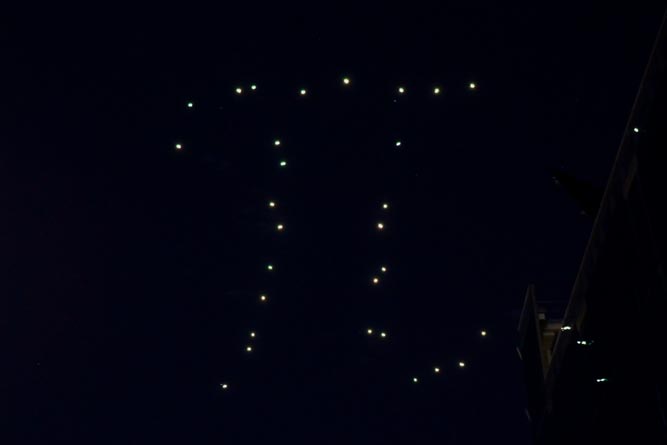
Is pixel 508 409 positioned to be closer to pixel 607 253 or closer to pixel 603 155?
pixel 603 155

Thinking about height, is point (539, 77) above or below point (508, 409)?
above

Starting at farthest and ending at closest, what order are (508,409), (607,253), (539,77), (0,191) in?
1. (508,409)
2. (0,191)
3. (539,77)
4. (607,253)

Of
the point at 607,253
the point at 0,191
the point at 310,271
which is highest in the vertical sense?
the point at 0,191

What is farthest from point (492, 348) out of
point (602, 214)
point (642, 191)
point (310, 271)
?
point (642, 191)

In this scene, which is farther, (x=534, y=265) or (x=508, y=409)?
(x=508, y=409)

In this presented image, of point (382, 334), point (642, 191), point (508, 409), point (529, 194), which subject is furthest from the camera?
point (508, 409)

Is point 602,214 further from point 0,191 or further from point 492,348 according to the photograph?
point 0,191
